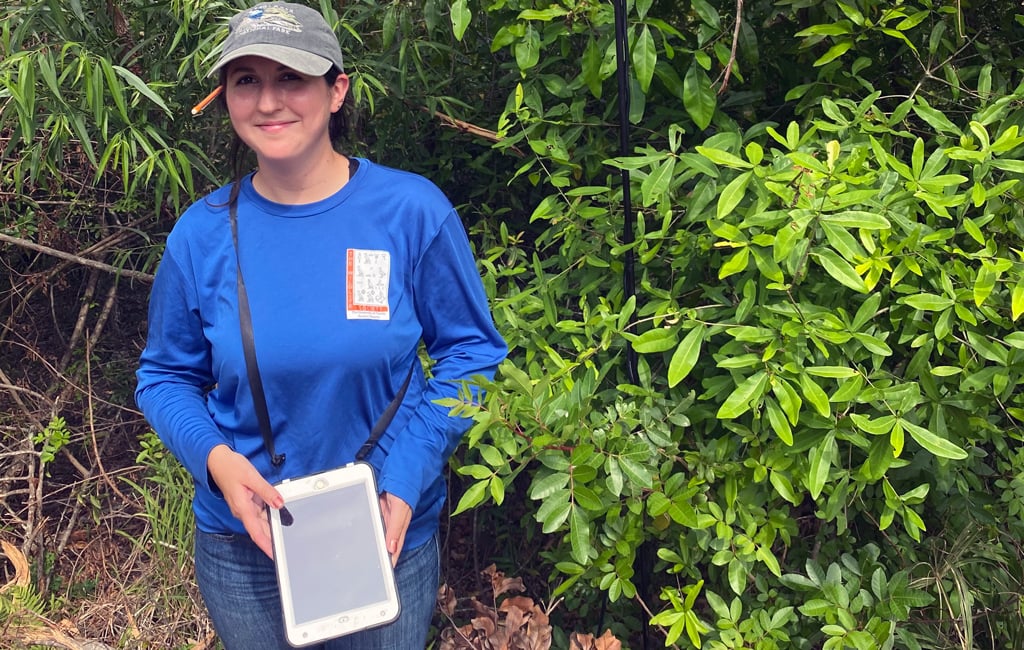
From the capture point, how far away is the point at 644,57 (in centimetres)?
170

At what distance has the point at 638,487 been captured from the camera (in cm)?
161

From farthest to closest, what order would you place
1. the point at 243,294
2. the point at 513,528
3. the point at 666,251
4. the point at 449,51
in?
the point at 513,528 < the point at 449,51 < the point at 666,251 < the point at 243,294

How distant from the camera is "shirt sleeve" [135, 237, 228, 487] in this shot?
1.43 meters

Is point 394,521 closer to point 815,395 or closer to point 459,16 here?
point 815,395

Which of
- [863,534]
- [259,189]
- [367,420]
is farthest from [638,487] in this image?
[259,189]

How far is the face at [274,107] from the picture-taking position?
4.56 feet

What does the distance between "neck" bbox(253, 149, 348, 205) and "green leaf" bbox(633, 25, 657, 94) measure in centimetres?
64

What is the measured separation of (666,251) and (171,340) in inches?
40.5

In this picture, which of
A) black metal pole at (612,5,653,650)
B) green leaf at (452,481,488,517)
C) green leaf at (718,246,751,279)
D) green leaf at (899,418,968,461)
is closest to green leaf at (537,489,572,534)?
green leaf at (452,481,488,517)

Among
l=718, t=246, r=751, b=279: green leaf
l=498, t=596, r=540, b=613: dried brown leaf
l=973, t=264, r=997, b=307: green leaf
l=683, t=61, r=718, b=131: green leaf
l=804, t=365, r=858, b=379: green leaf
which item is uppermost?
l=683, t=61, r=718, b=131: green leaf

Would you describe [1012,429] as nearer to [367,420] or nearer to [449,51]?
[367,420]

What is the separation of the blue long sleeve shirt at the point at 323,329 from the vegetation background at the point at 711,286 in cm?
16

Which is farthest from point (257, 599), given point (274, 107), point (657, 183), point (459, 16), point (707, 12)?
point (707, 12)

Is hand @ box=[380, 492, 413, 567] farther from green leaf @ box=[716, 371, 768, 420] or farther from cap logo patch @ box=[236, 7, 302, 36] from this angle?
cap logo patch @ box=[236, 7, 302, 36]
